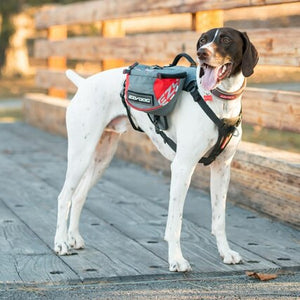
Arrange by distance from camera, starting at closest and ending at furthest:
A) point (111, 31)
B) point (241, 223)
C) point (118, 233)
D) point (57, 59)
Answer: point (118, 233)
point (241, 223)
point (111, 31)
point (57, 59)

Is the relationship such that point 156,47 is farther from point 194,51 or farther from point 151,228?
point 151,228

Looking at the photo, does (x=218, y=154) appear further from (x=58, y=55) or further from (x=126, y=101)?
(x=58, y=55)

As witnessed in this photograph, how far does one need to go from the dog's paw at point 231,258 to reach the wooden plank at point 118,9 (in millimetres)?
2081

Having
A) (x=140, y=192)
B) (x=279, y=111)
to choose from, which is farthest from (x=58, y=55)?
(x=279, y=111)

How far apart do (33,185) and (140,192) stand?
0.97m

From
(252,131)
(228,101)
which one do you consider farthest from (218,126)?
(252,131)

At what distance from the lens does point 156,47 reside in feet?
27.2

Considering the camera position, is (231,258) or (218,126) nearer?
(218,126)

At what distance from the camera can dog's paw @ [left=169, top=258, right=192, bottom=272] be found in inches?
184

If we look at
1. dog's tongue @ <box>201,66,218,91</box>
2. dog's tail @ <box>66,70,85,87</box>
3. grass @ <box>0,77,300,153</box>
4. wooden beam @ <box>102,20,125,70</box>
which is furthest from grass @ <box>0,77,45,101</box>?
dog's tongue @ <box>201,66,218,91</box>

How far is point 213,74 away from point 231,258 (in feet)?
3.59

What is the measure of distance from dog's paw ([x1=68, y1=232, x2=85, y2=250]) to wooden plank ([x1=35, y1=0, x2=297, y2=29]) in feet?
7.47

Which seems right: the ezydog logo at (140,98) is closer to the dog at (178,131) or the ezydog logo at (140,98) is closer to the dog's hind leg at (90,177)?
the dog at (178,131)

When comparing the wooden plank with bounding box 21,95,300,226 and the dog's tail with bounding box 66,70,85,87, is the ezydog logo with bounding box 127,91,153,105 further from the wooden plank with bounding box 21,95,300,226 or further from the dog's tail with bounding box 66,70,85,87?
the wooden plank with bounding box 21,95,300,226
